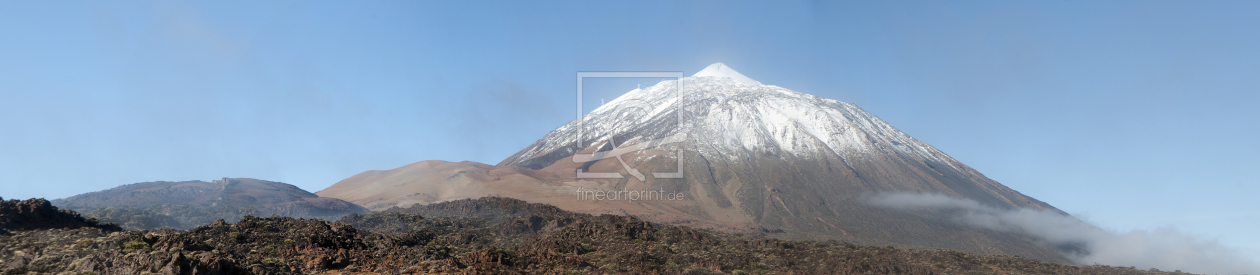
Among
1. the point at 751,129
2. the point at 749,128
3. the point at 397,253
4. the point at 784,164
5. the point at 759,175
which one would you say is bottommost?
the point at 397,253

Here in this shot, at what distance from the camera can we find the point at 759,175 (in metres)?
98.3

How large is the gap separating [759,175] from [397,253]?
271 feet

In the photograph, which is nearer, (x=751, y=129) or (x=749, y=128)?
(x=751, y=129)

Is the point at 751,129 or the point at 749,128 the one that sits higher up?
the point at 749,128

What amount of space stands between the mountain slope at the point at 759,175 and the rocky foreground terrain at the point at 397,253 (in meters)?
44.3

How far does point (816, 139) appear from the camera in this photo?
11069cm

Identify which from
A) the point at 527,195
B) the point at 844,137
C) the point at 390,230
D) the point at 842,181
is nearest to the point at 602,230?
the point at 390,230

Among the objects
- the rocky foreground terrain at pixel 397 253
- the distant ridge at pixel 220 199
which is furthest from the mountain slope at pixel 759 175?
the rocky foreground terrain at pixel 397 253

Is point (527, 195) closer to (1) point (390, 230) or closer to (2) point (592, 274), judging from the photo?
(1) point (390, 230)

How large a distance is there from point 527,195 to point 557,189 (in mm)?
5974

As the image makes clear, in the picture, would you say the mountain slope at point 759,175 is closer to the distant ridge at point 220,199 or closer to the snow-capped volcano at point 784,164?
the snow-capped volcano at point 784,164

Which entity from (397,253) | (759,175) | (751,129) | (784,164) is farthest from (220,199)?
(751,129)

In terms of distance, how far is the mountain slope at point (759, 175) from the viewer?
258ft

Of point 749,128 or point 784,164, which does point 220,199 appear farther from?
point 749,128
